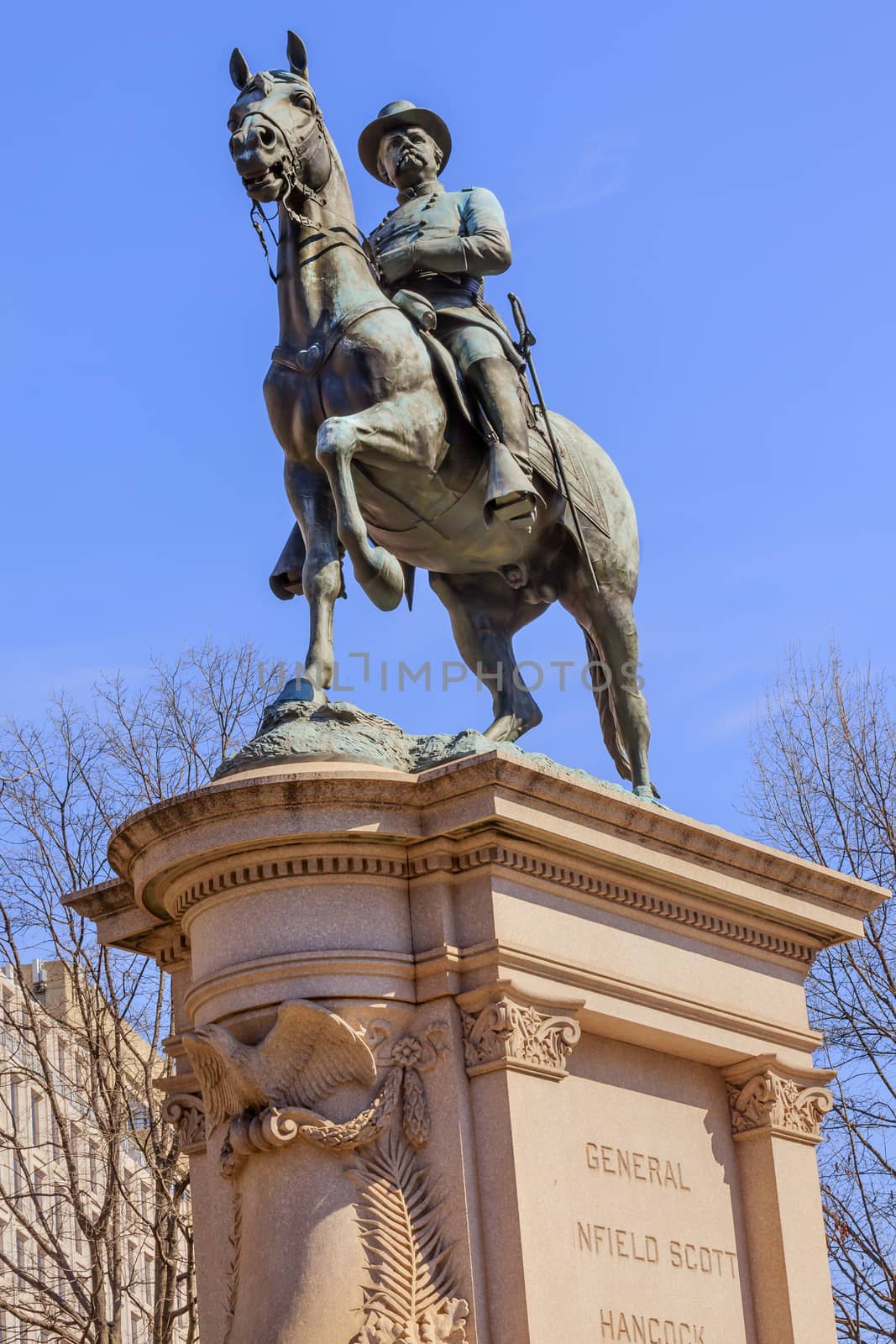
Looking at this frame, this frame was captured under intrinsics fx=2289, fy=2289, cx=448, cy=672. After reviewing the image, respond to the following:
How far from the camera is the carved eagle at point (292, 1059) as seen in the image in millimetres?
9898

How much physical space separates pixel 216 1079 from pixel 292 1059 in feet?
1.43

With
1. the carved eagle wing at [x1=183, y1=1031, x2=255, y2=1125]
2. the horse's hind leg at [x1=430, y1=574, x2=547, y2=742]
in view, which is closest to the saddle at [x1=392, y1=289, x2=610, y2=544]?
the horse's hind leg at [x1=430, y1=574, x2=547, y2=742]

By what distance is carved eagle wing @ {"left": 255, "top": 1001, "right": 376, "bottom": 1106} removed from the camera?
9.88 m

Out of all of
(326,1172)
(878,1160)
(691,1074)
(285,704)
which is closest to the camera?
(326,1172)

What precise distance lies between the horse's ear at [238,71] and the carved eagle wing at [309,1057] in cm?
498

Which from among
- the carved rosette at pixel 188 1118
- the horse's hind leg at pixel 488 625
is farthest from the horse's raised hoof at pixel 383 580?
the carved rosette at pixel 188 1118

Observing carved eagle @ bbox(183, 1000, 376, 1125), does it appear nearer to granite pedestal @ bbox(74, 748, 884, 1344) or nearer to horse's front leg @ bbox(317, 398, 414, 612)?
granite pedestal @ bbox(74, 748, 884, 1344)

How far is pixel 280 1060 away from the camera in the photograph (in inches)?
394

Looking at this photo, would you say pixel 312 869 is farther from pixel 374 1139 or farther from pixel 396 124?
pixel 396 124

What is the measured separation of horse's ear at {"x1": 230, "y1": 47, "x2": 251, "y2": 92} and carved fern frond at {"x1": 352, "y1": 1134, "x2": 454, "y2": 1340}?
5579mm

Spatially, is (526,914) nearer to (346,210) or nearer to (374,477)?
(374,477)

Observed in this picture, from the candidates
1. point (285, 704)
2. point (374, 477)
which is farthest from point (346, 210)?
point (285, 704)

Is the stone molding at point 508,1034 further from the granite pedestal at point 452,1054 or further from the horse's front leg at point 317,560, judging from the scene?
the horse's front leg at point 317,560

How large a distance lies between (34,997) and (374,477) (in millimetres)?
16414
